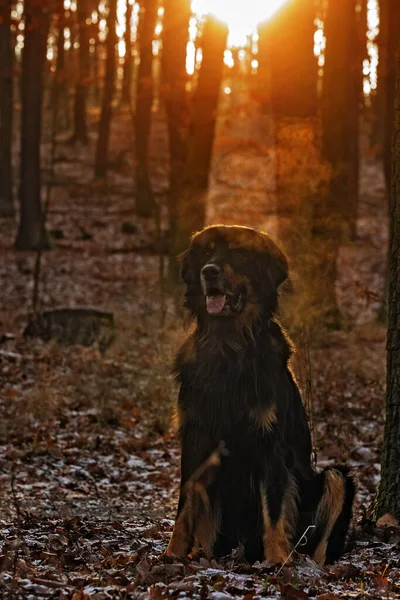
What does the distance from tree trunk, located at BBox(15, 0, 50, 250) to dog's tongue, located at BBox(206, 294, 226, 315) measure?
57.9 ft

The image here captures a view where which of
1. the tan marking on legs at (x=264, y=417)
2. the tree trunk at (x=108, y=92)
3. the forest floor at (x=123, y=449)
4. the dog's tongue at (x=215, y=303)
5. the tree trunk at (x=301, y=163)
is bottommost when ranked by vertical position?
the forest floor at (x=123, y=449)

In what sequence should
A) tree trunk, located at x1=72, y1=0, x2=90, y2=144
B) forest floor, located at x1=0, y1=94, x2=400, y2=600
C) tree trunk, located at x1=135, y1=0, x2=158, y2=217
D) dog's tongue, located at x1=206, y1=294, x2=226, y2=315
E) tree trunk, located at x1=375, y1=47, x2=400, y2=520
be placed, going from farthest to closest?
tree trunk, located at x1=72, y1=0, x2=90, y2=144
tree trunk, located at x1=135, y1=0, x2=158, y2=217
tree trunk, located at x1=375, y1=47, x2=400, y2=520
dog's tongue, located at x1=206, y1=294, x2=226, y2=315
forest floor, located at x1=0, y1=94, x2=400, y2=600

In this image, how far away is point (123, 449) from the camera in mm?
9734

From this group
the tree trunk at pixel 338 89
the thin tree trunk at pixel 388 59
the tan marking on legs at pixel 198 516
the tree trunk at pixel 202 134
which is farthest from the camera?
the tree trunk at pixel 202 134

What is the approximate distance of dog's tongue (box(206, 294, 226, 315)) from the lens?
18.2 ft

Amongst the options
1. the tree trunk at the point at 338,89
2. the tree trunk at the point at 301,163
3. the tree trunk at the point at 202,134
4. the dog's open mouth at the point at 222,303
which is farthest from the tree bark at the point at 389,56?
the dog's open mouth at the point at 222,303

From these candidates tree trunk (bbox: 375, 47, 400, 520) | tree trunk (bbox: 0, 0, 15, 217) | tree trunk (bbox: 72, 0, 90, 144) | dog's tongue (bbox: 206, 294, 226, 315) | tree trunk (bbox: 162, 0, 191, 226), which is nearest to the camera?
dog's tongue (bbox: 206, 294, 226, 315)

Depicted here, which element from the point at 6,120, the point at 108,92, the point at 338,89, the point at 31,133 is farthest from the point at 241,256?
the point at 108,92

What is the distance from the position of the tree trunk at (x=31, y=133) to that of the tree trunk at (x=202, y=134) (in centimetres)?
603

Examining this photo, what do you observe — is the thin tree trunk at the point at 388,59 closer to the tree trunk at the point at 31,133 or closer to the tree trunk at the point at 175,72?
the tree trunk at the point at 175,72

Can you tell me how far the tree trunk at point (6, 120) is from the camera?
89.5 feet

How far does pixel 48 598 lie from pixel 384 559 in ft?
7.62

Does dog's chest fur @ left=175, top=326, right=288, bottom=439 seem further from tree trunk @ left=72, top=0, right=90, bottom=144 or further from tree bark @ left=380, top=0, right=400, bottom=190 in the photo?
tree trunk @ left=72, top=0, right=90, bottom=144

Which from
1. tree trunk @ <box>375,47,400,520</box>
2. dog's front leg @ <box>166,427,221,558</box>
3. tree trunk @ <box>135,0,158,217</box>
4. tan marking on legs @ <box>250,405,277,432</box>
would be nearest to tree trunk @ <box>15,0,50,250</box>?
tree trunk @ <box>135,0,158,217</box>
